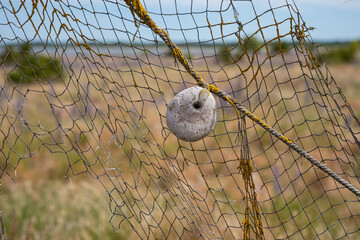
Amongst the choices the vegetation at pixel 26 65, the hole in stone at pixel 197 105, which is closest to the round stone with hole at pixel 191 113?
the hole in stone at pixel 197 105

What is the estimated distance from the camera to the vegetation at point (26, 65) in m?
1.66

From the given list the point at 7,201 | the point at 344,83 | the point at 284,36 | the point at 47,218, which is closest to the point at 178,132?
the point at 284,36

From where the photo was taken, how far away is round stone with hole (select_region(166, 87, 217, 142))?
1293 mm

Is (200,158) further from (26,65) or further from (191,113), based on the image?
(26,65)

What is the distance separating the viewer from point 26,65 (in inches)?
308

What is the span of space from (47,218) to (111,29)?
1459mm

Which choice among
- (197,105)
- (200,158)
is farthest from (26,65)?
(197,105)

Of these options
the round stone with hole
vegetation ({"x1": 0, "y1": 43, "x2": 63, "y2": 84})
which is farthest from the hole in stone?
vegetation ({"x1": 0, "y1": 43, "x2": 63, "y2": 84})

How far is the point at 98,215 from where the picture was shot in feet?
7.13

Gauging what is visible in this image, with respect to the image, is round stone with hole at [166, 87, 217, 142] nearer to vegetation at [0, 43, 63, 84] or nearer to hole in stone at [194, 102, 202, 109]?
hole in stone at [194, 102, 202, 109]

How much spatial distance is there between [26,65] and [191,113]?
25.3 feet

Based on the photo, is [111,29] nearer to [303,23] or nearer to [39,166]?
[303,23]

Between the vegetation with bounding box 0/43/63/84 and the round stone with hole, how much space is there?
635 mm

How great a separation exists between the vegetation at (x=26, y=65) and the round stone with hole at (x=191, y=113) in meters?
0.64
